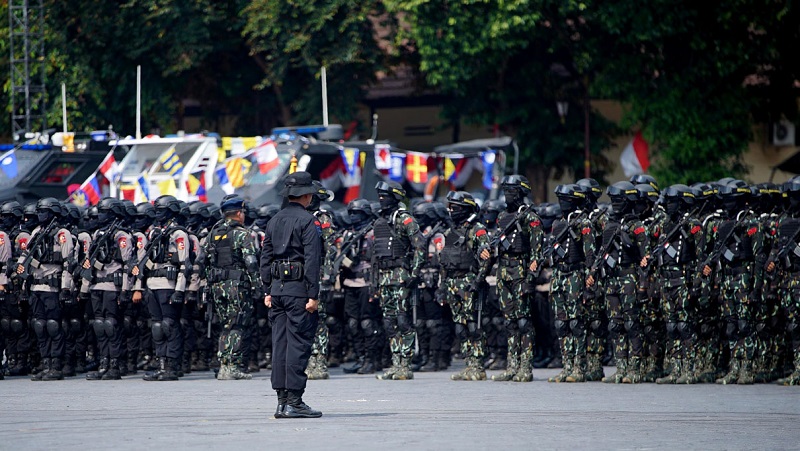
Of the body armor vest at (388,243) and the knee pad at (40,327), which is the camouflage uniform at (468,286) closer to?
the body armor vest at (388,243)

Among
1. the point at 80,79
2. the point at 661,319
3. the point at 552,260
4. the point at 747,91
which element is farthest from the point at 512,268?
the point at 80,79

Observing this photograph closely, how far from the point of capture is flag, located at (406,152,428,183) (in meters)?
25.3

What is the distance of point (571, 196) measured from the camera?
15.0 metres

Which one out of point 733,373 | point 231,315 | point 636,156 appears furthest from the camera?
point 636,156

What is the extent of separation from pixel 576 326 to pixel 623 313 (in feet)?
1.78

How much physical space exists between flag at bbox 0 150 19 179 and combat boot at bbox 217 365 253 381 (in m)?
9.31

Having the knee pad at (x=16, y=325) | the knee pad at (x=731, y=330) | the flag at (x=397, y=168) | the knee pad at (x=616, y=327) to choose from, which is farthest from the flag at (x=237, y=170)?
the knee pad at (x=731, y=330)

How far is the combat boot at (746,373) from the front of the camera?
48.1 feet

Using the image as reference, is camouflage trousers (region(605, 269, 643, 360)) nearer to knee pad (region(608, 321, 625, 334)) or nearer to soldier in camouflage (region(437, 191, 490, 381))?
knee pad (region(608, 321, 625, 334))

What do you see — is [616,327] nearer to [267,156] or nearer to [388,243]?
[388,243]

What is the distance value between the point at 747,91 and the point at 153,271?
16.6m

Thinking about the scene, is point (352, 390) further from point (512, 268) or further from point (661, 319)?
point (661, 319)

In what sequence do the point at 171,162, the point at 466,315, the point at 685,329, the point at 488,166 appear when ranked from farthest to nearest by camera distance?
1. the point at 488,166
2. the point at 171,162
3. the point at 466,315
4. the point at 685,329

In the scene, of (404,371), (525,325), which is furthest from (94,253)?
(525,325)
